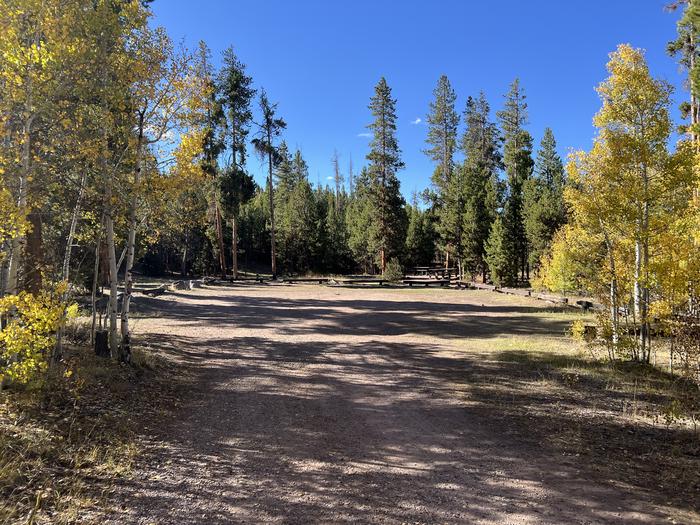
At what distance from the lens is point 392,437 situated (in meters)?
6.41

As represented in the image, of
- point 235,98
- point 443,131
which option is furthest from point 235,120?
point 443,131

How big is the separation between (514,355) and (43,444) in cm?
1152

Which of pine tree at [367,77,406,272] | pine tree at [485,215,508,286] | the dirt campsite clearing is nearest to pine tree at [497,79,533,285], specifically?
pine tree at [485,215,508,286]

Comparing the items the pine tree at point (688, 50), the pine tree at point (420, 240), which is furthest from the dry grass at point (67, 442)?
the pine tree at point (420, 240)

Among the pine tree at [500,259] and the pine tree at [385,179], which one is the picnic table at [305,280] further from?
the pine tree at [500,259]

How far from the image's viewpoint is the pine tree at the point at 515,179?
37.7 metres

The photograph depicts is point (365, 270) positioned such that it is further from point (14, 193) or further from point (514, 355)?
point (14, 193)

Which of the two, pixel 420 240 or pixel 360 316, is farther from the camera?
pixel 420 240

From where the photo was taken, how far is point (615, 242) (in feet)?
42.8

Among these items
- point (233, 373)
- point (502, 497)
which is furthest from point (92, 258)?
point (502, 497)

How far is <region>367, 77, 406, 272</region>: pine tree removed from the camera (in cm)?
4369

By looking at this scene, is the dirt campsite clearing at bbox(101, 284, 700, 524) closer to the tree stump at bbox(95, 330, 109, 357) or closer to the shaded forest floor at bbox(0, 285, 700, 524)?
the shaded forest floor at bbox(0, 285, 700, 524)

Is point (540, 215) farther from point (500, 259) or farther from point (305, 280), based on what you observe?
point (305, 280)

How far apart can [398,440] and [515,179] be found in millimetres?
44118
